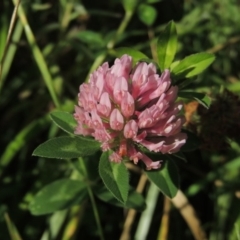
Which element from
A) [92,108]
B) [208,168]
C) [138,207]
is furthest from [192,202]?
[92,108]

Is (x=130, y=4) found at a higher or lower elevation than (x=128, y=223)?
higher

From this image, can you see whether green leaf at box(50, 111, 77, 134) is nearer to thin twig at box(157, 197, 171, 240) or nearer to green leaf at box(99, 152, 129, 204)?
green leaf at box(99, 152, 129, 204)

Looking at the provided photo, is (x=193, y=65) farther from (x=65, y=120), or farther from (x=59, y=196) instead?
(x=59, y=196)

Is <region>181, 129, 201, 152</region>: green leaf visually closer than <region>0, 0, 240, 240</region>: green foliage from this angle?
Yes

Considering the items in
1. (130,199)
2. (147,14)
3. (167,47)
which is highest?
(167,47)

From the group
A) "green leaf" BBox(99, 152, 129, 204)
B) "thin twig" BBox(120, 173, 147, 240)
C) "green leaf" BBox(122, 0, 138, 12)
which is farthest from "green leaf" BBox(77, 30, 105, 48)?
"green leaf" BBox(99, 152, 129, 204)

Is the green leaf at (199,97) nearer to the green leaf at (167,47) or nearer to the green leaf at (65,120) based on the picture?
the green leaf at (167,47)

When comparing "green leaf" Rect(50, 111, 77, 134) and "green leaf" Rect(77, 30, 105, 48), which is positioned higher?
"green leaf" Rect(50, 111, 77, 134)

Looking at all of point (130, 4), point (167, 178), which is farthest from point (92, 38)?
point (167, 178)
